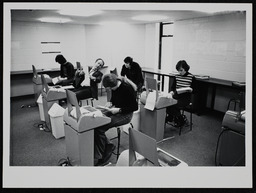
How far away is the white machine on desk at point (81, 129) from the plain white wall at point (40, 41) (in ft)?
10.00

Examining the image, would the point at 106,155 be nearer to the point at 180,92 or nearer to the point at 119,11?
the point at 180,92

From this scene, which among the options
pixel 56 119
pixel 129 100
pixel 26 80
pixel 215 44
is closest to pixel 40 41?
pixel 26 80

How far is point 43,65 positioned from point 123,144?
10.9 ft

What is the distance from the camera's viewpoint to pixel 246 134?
1837mm

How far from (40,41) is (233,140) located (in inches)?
183

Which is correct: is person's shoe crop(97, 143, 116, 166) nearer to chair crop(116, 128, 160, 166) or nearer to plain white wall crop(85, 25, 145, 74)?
chair crop(116, 128, 160, 166)

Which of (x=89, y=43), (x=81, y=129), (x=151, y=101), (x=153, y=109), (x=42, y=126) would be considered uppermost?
(x=89, y=43)

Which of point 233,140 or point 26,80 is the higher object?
point 26,80

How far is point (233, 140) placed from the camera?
6.51ft

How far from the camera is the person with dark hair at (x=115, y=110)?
7.15 ft

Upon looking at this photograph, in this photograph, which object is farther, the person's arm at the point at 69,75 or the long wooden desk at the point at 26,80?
the long wooden desk at the point at 26,80

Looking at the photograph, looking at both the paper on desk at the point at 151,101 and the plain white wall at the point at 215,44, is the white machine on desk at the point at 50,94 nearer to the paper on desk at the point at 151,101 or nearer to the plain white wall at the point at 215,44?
the paper on desk at the point at 151,101

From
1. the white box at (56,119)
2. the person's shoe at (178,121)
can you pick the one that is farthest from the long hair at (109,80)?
the person's shoe at (178,121)

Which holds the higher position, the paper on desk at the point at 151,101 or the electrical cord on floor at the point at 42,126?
the paper on desk at the point at 151,101
